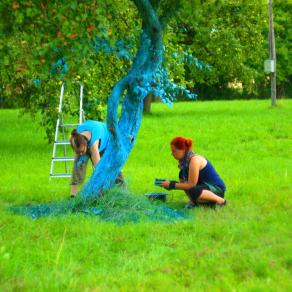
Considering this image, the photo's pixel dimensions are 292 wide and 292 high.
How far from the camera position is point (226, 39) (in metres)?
29.4

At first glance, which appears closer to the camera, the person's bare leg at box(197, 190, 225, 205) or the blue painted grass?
the blue painted grass

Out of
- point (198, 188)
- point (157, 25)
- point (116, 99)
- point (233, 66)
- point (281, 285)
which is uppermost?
point (233, 66)

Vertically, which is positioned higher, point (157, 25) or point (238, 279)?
point (157, 25)

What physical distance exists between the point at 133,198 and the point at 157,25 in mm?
2279

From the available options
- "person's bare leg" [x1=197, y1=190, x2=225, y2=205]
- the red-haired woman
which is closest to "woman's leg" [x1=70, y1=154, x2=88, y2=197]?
the red-haired woman

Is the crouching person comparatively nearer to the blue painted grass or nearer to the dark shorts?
the blue painted grass

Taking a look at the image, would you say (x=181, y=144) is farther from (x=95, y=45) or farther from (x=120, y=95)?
(x=95, y=45)

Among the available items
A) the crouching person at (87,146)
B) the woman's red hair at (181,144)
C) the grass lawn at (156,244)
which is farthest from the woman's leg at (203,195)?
the crouching person at (87,146)

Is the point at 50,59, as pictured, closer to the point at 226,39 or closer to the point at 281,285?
the point at 281,285

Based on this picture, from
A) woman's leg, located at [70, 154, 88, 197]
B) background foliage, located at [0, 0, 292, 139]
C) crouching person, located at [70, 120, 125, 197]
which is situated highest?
background foliage, located at [0, 0, 292, 139]

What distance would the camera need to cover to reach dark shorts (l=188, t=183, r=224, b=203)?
969 cm

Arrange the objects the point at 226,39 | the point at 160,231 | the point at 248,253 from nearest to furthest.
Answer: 1. the point at 248,253
2. the point at 160,231
3. the point at 226,39

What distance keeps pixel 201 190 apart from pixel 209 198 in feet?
0.51

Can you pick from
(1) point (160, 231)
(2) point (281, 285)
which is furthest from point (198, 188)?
(2) point (281, 285)
